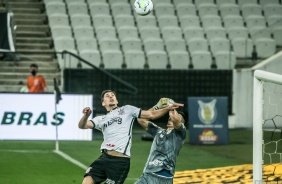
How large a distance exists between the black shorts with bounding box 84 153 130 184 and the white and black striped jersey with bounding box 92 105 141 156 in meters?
0.17

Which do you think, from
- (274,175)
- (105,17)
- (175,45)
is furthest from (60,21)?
(274,175)

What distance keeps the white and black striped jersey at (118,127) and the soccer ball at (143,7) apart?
584 centimetres

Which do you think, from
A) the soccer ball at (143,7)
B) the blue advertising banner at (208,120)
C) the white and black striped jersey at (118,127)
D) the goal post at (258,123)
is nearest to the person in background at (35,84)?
the blue advertising banner at (208,120)

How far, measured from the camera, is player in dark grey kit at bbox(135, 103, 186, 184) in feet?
35.7

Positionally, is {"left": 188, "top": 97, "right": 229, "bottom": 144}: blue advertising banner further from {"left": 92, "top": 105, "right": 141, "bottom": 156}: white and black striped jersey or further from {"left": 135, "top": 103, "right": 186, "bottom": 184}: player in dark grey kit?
{"left": 135, "top": 103, "right": 186, "bottom": 184}: player in dark grey kit

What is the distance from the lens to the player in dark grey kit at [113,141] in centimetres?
1141

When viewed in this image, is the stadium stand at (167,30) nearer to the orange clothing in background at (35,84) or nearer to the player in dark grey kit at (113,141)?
the orange clothing in background at (35,84)

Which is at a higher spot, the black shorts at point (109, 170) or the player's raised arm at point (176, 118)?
the player's raised arm at point (176, 118)

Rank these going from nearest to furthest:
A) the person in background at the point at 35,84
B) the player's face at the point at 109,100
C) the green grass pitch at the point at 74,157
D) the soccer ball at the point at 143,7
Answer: the player's face at the point at 109,100 < the green grass pitch at the point at 74,157 < the soccer ball at the point at 143,7 < the person in background at the point at 35,84

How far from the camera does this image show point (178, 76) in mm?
26328

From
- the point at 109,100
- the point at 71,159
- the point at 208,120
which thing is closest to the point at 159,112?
the point at 109,100

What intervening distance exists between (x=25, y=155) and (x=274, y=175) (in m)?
6.93

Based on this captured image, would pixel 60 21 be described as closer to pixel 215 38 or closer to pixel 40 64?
pixel 40 64

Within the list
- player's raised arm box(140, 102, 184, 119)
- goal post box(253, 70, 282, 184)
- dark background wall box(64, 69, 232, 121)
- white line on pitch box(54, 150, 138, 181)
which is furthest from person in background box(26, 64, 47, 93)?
goal post box(253, 70, 282, 184)
